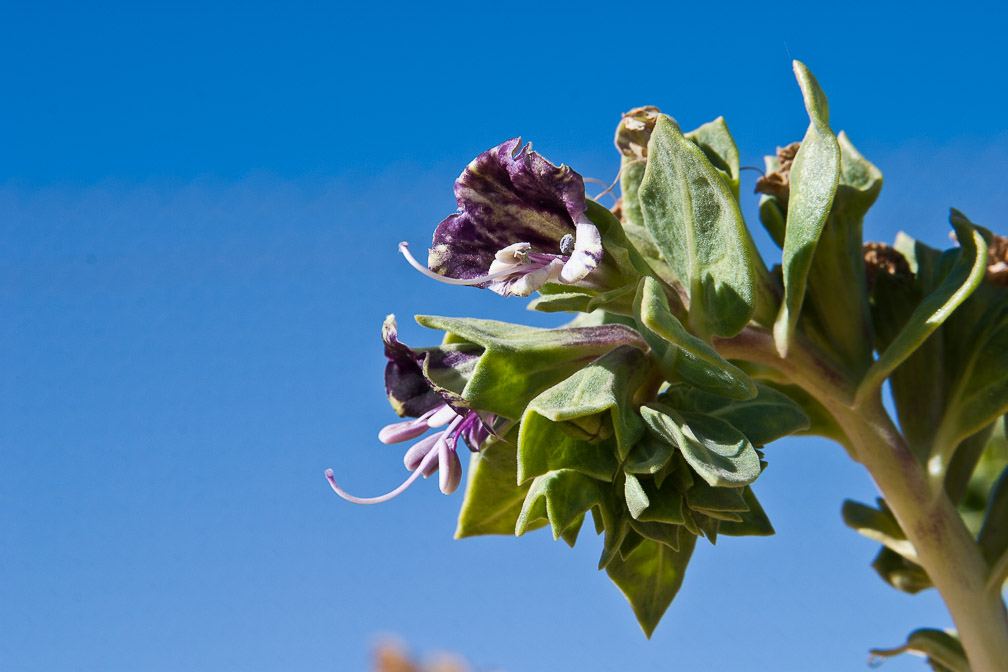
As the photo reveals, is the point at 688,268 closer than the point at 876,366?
Yes

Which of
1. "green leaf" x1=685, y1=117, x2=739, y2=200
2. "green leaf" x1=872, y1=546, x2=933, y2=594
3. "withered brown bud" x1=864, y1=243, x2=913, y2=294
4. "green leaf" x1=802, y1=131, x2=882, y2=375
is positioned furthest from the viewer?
"green leaf" x1=872, y1=546, x2=933, y2=594

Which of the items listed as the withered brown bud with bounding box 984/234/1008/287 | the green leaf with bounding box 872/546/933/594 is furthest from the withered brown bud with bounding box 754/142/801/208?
the green leaf with bounding box 872/546/933/594

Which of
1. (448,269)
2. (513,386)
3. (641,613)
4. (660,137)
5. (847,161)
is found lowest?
(641,613)

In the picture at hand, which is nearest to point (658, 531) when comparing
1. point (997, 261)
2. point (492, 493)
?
point (492, 493)

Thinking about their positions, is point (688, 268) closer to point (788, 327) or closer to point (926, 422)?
point (788, 327)

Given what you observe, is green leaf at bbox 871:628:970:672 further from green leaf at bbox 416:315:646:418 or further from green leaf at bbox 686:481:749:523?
green leaf at bbox 416:315:646:418

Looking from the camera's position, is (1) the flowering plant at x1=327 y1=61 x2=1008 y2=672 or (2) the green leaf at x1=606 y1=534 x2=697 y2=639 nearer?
(1) the flowering plant at x1=327 y1=61 x2=1008 y2=672

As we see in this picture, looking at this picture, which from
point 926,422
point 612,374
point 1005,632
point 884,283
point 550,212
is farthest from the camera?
point 884,283

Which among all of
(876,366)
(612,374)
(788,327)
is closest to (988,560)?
(876,366)
